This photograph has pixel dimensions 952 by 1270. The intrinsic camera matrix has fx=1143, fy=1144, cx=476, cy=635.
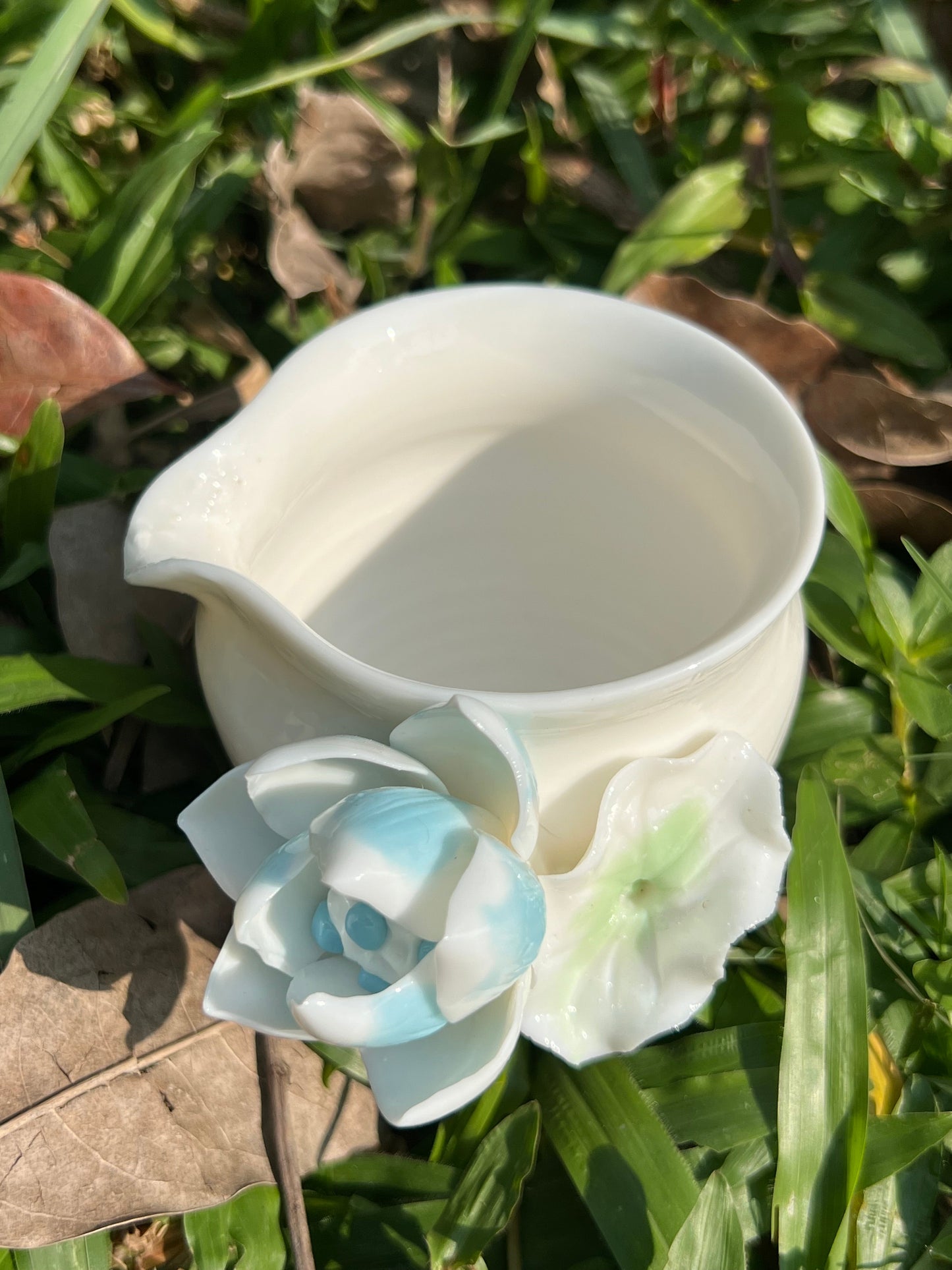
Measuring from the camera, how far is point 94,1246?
2.73 ft

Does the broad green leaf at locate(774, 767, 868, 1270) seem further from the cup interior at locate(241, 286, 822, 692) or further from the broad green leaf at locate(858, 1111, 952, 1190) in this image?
the cup interior at locate(241, 286, 822, 692)

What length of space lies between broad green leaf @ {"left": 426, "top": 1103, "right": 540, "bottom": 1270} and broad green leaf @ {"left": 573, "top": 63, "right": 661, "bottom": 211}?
3.34ft

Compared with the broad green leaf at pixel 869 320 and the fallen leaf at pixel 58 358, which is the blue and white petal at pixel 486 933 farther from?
the broad green leaf at pixel 869 320

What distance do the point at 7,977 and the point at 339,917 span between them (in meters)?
0.37

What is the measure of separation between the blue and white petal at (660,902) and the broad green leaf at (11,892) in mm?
427

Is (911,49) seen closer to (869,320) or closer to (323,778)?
(869,320)

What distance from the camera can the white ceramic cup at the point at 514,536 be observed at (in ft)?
2.24

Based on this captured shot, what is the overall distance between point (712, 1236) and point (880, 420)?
0.81 meters

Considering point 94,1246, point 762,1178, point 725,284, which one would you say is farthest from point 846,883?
point 725,284

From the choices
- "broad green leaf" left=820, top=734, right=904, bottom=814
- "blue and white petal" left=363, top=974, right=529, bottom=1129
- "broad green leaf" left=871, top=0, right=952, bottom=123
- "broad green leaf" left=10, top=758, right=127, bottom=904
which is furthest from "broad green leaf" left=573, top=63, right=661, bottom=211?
"blue and white petal" left=363, top=974, right=529, bottom=1129

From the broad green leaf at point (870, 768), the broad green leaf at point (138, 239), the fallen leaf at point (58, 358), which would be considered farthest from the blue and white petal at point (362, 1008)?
the broad green leaf at point (138, 239)

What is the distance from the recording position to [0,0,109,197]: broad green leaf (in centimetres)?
103

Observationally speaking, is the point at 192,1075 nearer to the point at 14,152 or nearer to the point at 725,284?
the point at 14,152

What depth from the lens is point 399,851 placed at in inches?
23.0
